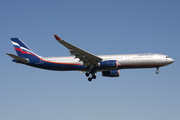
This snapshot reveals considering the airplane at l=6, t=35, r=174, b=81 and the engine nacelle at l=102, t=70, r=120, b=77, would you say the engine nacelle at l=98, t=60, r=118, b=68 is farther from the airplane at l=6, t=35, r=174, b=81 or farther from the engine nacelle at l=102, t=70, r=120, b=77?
the engine nacelle at l=102, t=70, r=120, b=77

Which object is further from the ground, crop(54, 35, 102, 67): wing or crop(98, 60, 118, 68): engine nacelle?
crop(54, 35, 102, 67): wing

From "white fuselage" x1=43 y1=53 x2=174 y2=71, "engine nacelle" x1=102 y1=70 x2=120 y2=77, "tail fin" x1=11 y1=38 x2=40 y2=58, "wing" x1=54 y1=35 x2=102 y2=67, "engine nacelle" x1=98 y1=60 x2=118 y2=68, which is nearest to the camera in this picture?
"wing" x1=54 y1=35 x2=102 y2=67

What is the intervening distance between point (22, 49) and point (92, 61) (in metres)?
13.9

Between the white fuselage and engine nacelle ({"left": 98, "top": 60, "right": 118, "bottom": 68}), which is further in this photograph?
the white fuselage

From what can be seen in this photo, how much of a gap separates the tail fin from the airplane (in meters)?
0.49

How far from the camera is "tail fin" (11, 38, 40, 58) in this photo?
160 ft

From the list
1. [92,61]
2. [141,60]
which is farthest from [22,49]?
[141,60]

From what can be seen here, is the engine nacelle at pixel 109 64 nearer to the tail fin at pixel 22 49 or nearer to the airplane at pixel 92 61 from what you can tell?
the airplane at pixel 92 61

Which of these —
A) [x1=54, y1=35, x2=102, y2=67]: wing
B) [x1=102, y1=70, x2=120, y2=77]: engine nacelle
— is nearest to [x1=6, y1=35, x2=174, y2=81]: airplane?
[x1=54, y1=35, x2=102, y2=67]: wing

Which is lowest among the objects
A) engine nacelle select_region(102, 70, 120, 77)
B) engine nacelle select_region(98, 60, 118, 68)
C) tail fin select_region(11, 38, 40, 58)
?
engine nacelle select_region(102, 70, 120, 77)

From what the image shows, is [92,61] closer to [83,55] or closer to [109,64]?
[83,55]

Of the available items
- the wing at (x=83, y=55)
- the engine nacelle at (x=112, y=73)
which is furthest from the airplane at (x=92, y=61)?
the engine nacelle at (x=112, y=73)

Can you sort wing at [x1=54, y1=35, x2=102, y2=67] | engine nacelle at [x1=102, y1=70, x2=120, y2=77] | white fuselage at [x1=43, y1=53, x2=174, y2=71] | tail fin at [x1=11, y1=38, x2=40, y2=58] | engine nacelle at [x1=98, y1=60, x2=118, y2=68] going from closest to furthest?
wing at [x1=54, y1=35, x2=102, y2=67] → engine nacelle at [x1=98, y1=60, x2=118, y2=68] → white fuselage at [x1=43, y1=53, x2=174, y2=71] → tail fin at [x1=11, y1=38, x2=40, y2=58] → engine nacelle at [x1=102, y1=70, x2=120, y2=77]

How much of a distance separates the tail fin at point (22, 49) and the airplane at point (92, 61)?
490 millimetres
